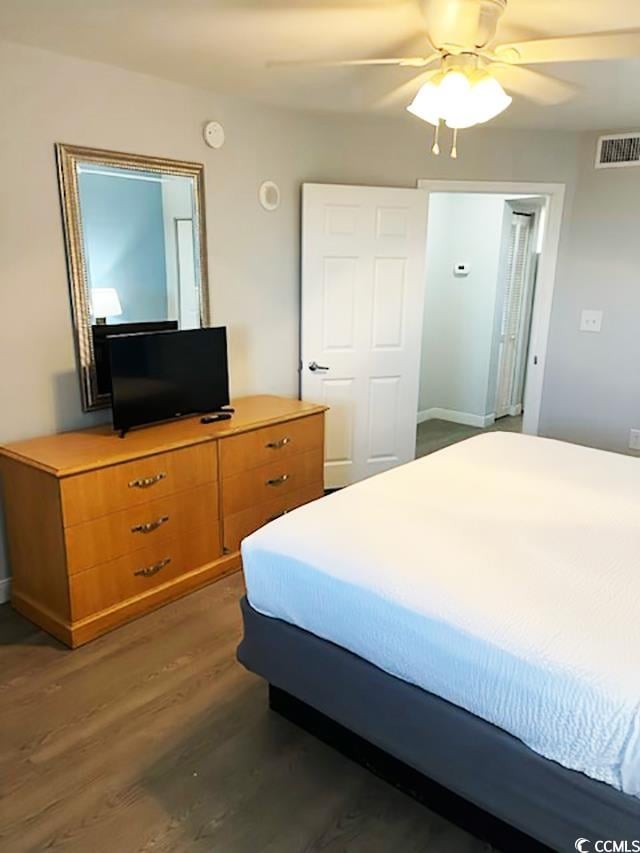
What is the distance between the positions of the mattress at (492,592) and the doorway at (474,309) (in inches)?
121

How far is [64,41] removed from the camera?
2.45m

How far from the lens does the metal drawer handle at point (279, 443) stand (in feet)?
10.6

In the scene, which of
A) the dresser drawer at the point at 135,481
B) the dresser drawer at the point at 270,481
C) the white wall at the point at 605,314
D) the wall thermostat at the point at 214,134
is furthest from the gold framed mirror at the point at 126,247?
the white wall at the point at 605,314

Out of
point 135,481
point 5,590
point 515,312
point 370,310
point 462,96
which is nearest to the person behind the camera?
point 462,96

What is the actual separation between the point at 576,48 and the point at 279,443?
2.13m

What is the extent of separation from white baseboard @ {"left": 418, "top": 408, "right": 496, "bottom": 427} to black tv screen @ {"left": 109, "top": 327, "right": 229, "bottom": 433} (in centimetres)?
326

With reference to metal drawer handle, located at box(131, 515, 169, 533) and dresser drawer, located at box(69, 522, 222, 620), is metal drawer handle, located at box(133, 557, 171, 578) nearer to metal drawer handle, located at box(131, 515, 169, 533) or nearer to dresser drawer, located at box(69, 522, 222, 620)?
dresser drawer, located at box(69, 522, 222, 620)

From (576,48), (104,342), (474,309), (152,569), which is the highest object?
(576,48)

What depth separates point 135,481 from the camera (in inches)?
103

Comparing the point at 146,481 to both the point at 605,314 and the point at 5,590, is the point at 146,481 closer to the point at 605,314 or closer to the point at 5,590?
the point at 5,590

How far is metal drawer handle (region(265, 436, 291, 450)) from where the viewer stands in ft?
10.6

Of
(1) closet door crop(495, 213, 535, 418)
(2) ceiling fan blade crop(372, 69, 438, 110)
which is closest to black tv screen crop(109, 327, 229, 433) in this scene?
(2) ceiling fan blade crop(372, 69, 438, 110)

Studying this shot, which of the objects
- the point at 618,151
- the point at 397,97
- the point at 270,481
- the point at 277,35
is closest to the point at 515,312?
the point at 618,151

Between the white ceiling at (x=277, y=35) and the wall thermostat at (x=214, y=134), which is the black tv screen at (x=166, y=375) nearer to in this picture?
the wall thermostat at (x=214, y=134)
